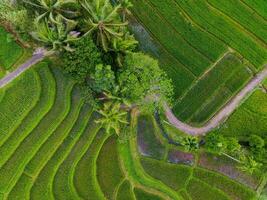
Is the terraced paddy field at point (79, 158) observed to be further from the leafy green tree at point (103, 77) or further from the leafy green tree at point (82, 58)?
the leafy green tree at point (103, 77)

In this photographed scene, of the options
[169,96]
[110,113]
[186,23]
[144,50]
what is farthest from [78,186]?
[186,23]

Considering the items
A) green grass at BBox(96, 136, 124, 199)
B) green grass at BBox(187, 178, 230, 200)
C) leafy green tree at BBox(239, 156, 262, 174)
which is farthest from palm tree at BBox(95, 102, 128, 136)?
leafy green tree at BBox(239, 156, 262, 174)


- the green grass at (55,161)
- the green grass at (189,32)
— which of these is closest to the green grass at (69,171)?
the green grass at (55,161)

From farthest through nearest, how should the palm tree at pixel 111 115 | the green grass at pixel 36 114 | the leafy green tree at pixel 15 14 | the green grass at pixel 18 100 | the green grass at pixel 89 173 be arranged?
the green grass at pixel 89 173
the green grass at pixel 36 114
the green grass at pixel 18 100
the palm tree at pixel 111 115
the leafy green tree at pixel 15 14

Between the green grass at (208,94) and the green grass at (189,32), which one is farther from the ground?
the green grass at (189,32)

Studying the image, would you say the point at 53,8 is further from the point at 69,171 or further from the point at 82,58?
the point at 69,171

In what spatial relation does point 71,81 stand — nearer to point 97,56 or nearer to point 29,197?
point 97,56
